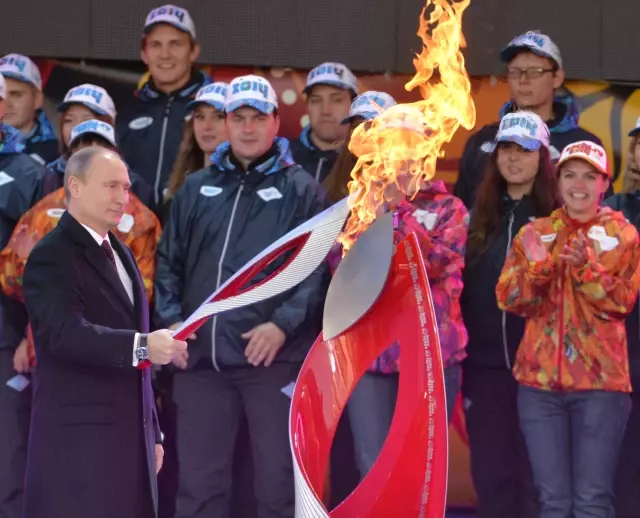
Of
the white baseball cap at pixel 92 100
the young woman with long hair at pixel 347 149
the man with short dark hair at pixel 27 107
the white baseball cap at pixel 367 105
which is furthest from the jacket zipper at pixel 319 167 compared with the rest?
the man with short dark hair at pixel 27 107

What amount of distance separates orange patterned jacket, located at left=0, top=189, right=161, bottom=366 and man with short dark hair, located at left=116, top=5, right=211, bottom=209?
567 millimetres

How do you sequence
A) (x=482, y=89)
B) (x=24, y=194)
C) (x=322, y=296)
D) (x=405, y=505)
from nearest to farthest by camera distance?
(x=405, y=505), (x=322, y=296), (x=24, y=194), (x=482, y=89)

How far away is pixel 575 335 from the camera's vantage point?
468 centimetres

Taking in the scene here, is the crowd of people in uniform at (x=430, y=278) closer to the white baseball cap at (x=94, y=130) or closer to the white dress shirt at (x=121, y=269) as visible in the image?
the white baseball cap at (x=94, y=130)

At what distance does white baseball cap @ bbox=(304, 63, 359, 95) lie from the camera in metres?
5.69

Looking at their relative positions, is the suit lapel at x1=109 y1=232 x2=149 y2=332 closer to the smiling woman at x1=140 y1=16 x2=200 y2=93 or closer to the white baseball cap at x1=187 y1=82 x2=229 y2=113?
the white baseball cap at x1=187 y1=82 x2=229 y2=113

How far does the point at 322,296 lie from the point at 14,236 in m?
1.35

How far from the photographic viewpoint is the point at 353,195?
3582 mm

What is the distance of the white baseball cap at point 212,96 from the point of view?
18.0 ft

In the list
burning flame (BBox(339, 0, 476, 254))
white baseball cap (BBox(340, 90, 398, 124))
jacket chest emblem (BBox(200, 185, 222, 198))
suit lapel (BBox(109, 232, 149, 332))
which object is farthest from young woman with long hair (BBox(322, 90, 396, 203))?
suit lapel (BBox(109, 232, 149, 332))

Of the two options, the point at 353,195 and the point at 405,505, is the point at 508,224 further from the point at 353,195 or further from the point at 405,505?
the point at 405,505

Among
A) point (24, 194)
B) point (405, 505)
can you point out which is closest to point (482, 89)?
point (24, 194)

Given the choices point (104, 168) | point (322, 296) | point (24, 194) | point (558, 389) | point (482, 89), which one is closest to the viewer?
point (104, 168)

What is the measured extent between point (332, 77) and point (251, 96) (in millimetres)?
654
